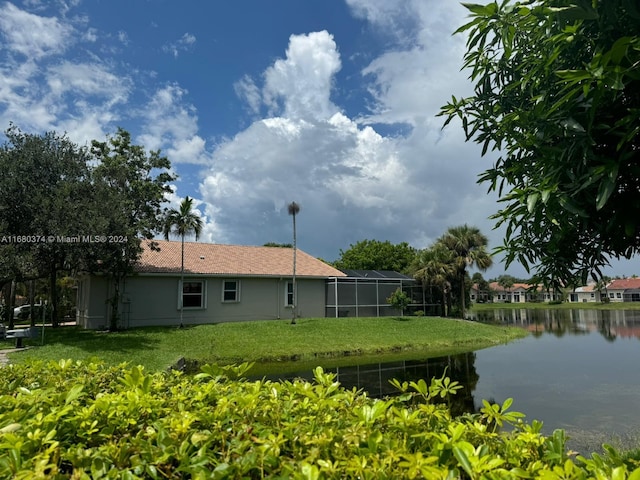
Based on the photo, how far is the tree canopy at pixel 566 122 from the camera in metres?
2.16

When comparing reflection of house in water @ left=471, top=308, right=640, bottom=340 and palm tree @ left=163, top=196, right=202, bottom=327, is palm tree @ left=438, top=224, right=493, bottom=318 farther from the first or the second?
palm tree @ left=163, top=196, right=202, bottom=327

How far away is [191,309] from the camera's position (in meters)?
23.4

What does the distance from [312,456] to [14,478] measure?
93cm

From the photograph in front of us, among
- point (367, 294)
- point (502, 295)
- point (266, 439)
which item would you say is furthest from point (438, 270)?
point (502, 295)

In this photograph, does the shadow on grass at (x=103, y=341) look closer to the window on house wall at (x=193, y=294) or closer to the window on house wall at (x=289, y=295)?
the window on house wall at (x=193, y=294)

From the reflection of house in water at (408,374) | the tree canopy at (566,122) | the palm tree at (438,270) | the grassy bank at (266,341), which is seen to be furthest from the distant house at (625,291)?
the tree canopy at (566,122)

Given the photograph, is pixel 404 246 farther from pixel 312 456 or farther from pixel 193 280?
pixel 312 456

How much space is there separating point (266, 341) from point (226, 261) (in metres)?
8.98

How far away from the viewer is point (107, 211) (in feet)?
57.7

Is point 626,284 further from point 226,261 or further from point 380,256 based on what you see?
point 226,261

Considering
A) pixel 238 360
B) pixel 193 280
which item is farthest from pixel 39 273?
pixel 238 360

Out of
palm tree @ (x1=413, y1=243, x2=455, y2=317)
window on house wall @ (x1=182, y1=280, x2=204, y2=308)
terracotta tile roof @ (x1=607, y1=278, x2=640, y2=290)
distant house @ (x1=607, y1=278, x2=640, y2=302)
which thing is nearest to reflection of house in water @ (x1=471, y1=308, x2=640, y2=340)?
palm tree @ (x1=413, y1=243, x2=455, y2=317)

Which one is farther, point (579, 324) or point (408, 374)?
point (579, 324)

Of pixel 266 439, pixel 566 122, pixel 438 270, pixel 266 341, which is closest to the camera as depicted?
pixel 266 439
